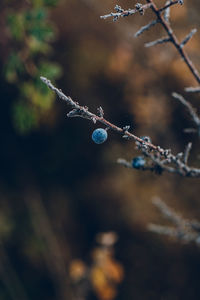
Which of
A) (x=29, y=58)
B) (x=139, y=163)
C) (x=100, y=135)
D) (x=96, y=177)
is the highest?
(x=96, y=177)

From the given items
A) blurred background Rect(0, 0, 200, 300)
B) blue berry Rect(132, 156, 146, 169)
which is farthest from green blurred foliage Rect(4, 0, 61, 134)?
blue berry Rect(132, 156, 146, 169)

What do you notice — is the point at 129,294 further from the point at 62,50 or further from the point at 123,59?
the point at 62,50

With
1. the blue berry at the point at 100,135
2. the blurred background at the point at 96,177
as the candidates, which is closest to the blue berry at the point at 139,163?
the blue berry at the point at 100,135

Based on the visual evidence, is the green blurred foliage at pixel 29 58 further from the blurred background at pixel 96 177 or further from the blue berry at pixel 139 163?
the blue berry at pixel 139 163

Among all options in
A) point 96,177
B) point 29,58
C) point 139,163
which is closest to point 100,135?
point 139,163

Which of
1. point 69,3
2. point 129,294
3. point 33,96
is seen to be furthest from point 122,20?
point 129,294

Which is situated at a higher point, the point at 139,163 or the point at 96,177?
the point at 96,177

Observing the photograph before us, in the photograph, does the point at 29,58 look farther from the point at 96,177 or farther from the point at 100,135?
the point at 96,177

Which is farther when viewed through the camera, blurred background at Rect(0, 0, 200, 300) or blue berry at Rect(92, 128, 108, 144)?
blurred background at Rect(0, 0, 200, 300)

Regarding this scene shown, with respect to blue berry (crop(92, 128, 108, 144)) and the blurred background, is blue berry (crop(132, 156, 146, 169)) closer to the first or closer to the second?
blue berry (crop(92, 128, 108, 144))
